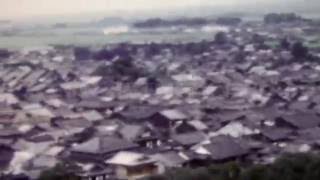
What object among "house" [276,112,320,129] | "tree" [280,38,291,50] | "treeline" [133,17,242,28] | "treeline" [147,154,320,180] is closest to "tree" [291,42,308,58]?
"tree" [280,38,291,50]

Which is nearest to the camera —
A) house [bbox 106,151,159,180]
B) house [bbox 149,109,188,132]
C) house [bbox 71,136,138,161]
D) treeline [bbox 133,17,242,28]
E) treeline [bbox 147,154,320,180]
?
treeline [bbox 147,154,320,180]

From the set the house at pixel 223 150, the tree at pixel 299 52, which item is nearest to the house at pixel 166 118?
the house at pixel 223 150

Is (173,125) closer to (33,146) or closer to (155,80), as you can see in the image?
(33,146)

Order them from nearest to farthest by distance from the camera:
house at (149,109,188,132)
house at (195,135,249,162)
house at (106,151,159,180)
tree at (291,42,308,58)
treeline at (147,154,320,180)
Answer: treeline at (147,154,320,180) < house at (106,151,159,180) < house at (195,135,249,162) < house at (149,109,188,132) < tree at (291,42,308,58)

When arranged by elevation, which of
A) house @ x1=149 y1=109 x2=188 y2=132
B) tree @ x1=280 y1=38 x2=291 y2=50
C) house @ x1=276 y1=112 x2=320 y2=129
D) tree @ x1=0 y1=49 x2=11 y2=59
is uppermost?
tree @ x1=0 y1=49 x2=11 y2=59

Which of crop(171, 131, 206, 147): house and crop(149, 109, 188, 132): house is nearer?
crop(171, 131, 206, 147): house

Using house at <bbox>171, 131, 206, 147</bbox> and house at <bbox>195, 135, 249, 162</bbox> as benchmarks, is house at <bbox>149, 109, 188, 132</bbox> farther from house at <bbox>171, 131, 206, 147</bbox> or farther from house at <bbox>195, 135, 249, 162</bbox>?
house at <bbox>195, 135, 249, 162</bbox>

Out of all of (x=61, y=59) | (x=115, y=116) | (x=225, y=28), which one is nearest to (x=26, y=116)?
(x=115, y=116)

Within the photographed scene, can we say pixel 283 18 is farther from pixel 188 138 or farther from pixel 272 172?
pixel 272 172
